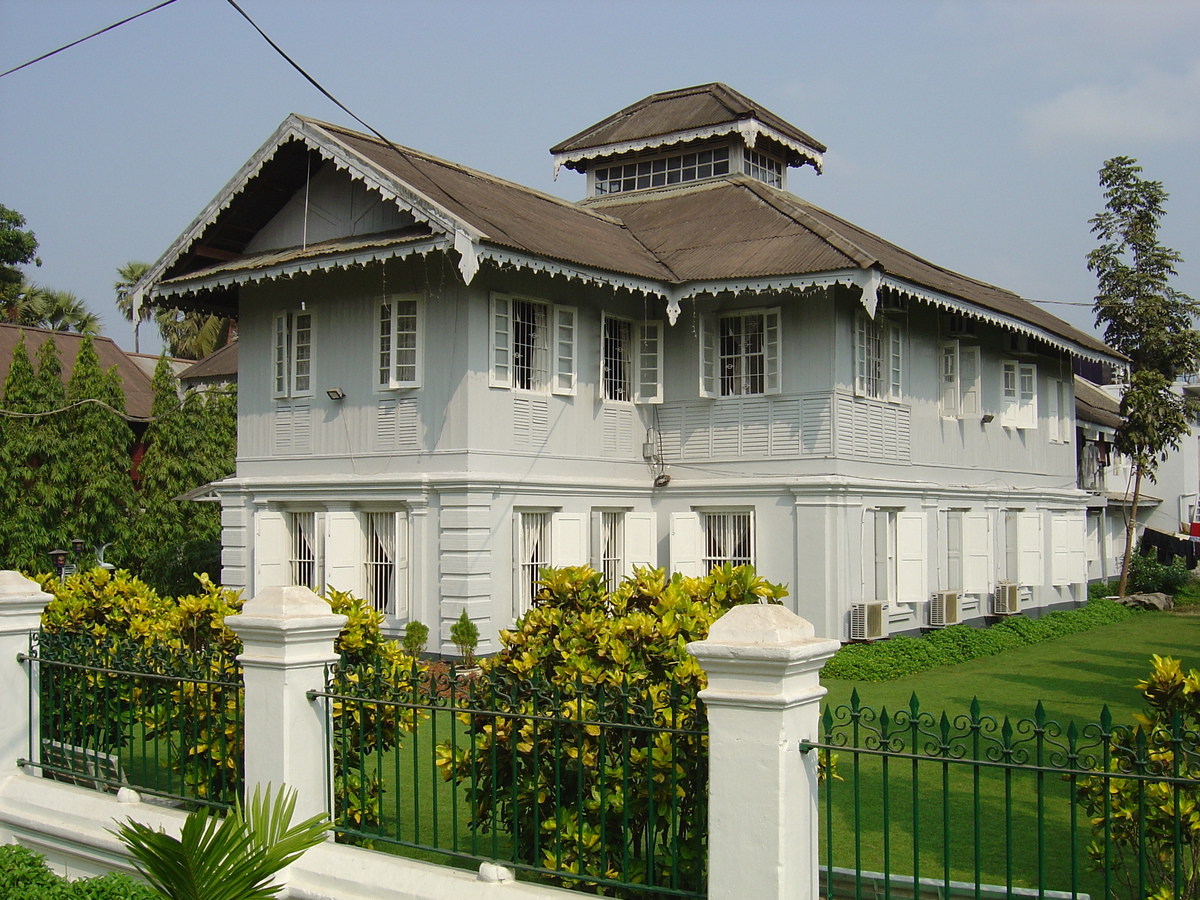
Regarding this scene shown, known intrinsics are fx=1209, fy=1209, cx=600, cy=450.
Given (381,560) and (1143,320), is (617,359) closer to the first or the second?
(381,560)

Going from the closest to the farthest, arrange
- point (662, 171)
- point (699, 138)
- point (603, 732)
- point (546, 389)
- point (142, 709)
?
point (603, 732)
point (142, 709)
point (546, 389)
point (699, 138)
point (662, 171)

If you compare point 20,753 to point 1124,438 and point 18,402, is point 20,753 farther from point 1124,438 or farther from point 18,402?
point 1124,438

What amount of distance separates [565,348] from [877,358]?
→ 195 inches

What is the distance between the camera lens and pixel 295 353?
57.8 feet

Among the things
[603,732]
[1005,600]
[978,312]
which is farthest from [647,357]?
[603,732]

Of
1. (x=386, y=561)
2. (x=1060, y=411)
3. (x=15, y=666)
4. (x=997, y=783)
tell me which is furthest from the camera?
(x=1060, y=411)

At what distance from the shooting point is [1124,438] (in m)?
28.1

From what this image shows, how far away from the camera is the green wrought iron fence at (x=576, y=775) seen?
18.2 ft

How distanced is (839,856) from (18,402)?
20.1 m

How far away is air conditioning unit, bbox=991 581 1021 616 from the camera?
71.4 ft

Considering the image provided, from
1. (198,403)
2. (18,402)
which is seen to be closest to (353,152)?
(18,402)

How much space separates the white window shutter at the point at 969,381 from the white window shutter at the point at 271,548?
11.5 meters

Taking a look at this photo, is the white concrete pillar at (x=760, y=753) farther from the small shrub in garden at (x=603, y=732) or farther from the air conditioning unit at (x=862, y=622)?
the air conditioning unit at (x=862, y=622)

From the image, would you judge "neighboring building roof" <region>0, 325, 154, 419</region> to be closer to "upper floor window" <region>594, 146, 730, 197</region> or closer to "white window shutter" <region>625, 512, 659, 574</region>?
"upper floor window" <region>594, 146, 730, 197</region>
